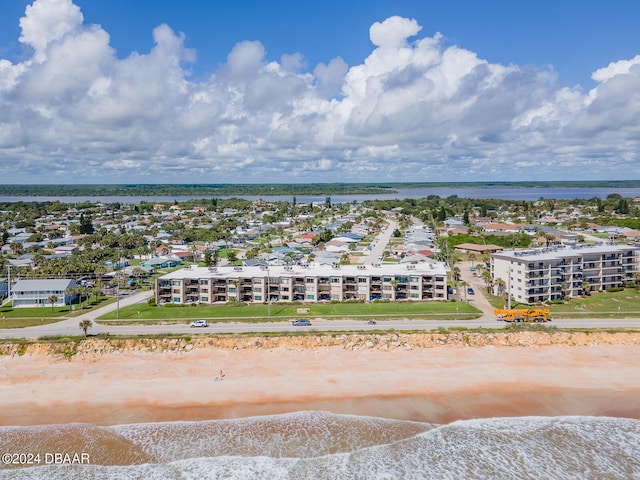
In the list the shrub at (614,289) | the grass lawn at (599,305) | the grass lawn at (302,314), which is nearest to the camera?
the grass lawn at (302,314)

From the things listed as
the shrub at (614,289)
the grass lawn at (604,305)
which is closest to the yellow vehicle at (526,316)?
the grass lawn at (604,305)

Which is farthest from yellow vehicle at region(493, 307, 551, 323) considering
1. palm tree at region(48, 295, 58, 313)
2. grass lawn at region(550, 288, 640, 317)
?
palm tree at region(48, 295, 58, 313)

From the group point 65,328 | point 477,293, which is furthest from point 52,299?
point 477,293

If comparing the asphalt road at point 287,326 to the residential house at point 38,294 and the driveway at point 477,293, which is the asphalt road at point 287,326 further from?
the residential house at point 38,294

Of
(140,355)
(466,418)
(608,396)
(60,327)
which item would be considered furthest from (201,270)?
(608,396)

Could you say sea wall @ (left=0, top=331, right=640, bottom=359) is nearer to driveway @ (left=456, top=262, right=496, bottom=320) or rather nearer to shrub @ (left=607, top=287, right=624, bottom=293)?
driveway @ (left=456, top=262, right=496, bottom=320)

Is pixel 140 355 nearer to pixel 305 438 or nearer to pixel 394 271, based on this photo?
pixel 305 438
